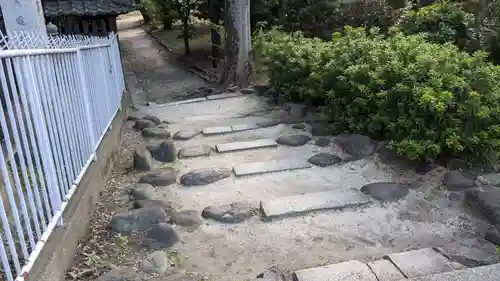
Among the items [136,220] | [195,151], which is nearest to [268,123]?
[195,151]

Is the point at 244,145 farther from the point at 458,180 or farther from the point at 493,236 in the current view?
the point at 493,236

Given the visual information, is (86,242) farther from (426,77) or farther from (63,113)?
(426,77)

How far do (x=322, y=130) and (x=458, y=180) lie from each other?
2.28 metres

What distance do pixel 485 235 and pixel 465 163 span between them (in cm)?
128

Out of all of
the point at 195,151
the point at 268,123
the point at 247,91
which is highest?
A: the point at 195,151

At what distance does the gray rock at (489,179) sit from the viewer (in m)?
3.91

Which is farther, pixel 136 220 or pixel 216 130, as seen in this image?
pixel 216 130

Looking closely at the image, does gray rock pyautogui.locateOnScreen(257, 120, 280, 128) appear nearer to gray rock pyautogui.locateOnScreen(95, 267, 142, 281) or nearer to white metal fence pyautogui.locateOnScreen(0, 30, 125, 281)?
white metal fence pyautogui.locateOnScreen(0, 30, 125, 281)

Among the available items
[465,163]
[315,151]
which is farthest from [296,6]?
[465,163]

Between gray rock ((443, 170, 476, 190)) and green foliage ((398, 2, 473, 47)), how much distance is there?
14.8 ft

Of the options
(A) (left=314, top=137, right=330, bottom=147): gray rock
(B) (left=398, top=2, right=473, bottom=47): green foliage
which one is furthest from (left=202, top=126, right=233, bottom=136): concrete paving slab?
(B) (left=398, top=2, right=473, bottom=47): green foliage

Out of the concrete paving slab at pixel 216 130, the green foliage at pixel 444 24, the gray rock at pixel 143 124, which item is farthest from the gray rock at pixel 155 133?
→ the green foliage at pixel 444 24

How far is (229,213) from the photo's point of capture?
386 cm

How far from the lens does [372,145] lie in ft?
16.9
